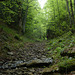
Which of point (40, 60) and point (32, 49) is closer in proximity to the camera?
point (40, 60)

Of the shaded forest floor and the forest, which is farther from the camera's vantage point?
the forest

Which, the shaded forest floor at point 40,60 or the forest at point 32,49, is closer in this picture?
the shaded forest floor at point 40,60

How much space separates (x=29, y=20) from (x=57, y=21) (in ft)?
24.6

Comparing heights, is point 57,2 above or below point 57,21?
above

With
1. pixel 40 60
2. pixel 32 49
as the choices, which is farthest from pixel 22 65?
pixel 32 49

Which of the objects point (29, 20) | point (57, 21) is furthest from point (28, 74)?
point (29, 20)

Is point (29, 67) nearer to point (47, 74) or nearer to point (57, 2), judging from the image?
point (47, 74)

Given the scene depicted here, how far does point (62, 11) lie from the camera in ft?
55.3

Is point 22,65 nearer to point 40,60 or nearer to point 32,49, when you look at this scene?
point 40,60

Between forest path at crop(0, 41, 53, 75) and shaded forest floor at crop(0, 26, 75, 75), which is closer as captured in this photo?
shaded forest floor at crop(0, 26, 75, 75)

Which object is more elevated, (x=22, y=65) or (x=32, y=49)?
(x=22, y=65)

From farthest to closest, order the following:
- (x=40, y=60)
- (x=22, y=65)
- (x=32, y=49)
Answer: (x=32, y=49), (x=40, y=60), (x=22, y=65)

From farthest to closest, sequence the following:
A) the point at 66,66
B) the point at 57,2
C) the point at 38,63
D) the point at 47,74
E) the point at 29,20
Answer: the point at 29,20 < the point at 57,2 < the point at 38,63 < the point at 47,74 < the point at 66,66

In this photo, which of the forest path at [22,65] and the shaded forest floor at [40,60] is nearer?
the shaded forest floor at [40,60]
